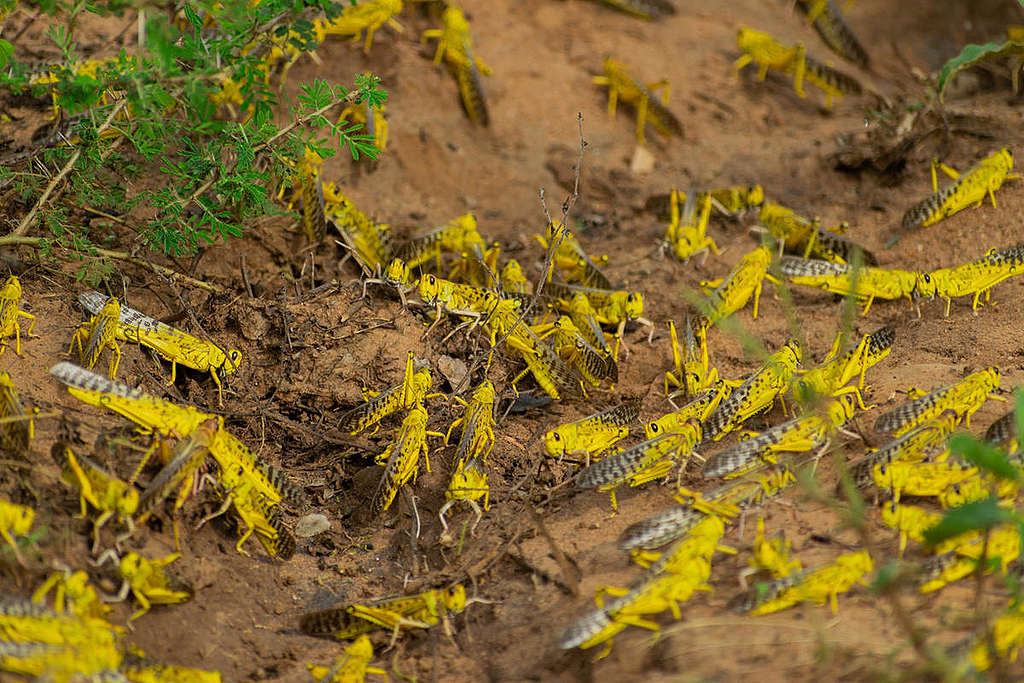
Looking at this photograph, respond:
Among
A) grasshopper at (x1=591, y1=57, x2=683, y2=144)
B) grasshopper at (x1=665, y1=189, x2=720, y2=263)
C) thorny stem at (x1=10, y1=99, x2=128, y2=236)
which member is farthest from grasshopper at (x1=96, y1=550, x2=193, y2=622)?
grasshopper at (x1=591, y1=57, x2=683, y2=144)

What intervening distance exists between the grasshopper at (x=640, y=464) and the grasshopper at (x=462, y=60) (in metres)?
4.18

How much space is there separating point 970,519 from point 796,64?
6181 millimetres

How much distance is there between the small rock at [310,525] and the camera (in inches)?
151

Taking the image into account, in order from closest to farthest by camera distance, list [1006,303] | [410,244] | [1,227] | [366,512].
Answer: [366,512] → [1,227] → [1006,303] → [410,244]

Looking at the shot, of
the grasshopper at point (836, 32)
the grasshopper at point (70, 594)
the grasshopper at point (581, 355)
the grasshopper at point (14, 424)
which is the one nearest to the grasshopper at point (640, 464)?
the grasshopper at point (581, 355)

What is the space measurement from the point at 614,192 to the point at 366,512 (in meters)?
3.91

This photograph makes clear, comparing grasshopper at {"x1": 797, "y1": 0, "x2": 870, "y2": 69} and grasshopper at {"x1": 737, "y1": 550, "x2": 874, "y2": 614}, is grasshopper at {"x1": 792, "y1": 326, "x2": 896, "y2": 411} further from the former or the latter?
grasshopper at {"x1": 797, "y1": 0, "x2": 870, "y2": 69}

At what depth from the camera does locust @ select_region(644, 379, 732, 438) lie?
3.98 m

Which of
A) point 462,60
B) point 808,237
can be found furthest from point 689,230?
point 462,60

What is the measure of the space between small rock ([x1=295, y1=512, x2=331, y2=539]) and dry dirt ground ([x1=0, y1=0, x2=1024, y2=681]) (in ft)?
0.16

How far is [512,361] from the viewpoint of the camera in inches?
185

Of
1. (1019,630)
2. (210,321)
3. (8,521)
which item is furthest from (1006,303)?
(8,521)

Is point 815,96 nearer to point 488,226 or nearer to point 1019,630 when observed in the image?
point 488,226

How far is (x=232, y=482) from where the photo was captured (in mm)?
3402
